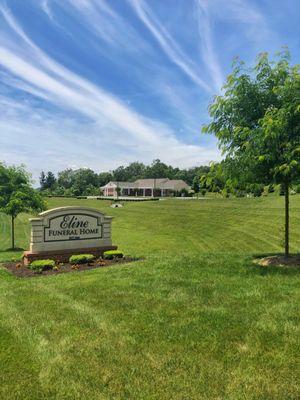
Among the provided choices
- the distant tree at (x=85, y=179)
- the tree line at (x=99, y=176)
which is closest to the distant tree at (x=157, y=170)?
the tree line at (x=99, y=176)

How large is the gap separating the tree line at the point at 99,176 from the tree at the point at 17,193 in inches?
3163

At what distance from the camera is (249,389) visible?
314 cm

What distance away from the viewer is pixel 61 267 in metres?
9.12

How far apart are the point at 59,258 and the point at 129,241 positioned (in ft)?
34.9

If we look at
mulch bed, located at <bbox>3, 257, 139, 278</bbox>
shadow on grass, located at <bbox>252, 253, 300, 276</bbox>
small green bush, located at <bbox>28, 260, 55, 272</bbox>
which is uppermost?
shadow on grass, located at <bbox>252, 253, 300, 276</bbox>

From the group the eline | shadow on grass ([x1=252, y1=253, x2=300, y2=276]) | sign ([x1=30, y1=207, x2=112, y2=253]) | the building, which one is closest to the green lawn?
shadow on grass ([x1=252, y1=253, x2=300, y2=276])

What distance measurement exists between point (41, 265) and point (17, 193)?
27.6 ft

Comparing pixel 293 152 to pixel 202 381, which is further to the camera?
pixel 293 152

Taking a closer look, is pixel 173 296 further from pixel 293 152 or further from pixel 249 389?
pixel 293 152

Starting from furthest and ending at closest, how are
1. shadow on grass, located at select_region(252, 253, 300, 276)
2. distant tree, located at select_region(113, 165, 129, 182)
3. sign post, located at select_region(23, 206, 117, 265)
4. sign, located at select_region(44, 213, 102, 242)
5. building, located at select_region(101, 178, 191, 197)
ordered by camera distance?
distant tree, located at select_region(113, 165, 129, 182) < building, located at select_region(101, 178, 191, 197) < sign, located at select_region(44, 213, 102, 242) < sign post, located at select_region(23, 206, 117, 265) < shadow on grass, located at select_region(252, 253, 300, 276)

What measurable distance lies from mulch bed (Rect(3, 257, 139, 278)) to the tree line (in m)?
88.6

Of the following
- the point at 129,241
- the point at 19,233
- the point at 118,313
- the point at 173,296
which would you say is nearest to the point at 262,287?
the point at 173,296

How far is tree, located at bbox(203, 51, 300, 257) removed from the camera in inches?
295

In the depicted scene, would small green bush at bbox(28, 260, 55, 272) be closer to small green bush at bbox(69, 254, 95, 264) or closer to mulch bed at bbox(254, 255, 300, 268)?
small green bush at bbox(69, 254, 95, 264)
